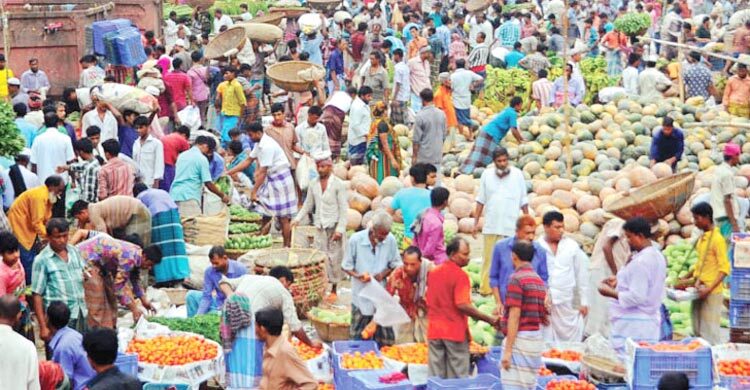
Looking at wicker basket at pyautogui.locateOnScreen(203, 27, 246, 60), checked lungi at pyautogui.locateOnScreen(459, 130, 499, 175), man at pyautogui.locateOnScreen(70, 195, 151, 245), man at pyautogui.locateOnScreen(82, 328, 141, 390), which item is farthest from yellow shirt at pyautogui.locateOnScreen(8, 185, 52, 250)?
wicker basket at pyautogui.locateOnScreen(203, 27, 246, 60)

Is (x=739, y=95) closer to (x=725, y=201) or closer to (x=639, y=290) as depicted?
(x=725, y=201)

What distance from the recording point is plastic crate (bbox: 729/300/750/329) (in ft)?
35.1

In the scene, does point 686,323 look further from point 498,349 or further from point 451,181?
point 451,181

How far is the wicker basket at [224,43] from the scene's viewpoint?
21.8m

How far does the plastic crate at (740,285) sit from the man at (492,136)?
192 inches

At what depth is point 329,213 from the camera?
12.9 metres

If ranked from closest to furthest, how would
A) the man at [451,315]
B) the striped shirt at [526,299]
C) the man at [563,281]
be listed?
the striped shirt at [526,299]
the man at [451,315]
the man at [563,281]

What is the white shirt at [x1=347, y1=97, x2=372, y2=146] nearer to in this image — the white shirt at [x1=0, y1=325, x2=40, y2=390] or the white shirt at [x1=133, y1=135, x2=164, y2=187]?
the white shirt at [x1=133, y1=135, x2=164, y2=187]

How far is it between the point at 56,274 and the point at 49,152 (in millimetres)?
4019

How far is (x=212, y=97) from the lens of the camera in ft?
65.0

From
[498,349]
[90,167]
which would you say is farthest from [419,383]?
[90,167]

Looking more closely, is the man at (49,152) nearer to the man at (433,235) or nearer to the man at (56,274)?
the man at (56,274)

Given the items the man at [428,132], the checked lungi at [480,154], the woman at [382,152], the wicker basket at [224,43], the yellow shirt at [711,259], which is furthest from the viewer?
the wicker basket at [224,43]

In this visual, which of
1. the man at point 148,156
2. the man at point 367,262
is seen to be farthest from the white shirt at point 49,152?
the man at point 367,262
